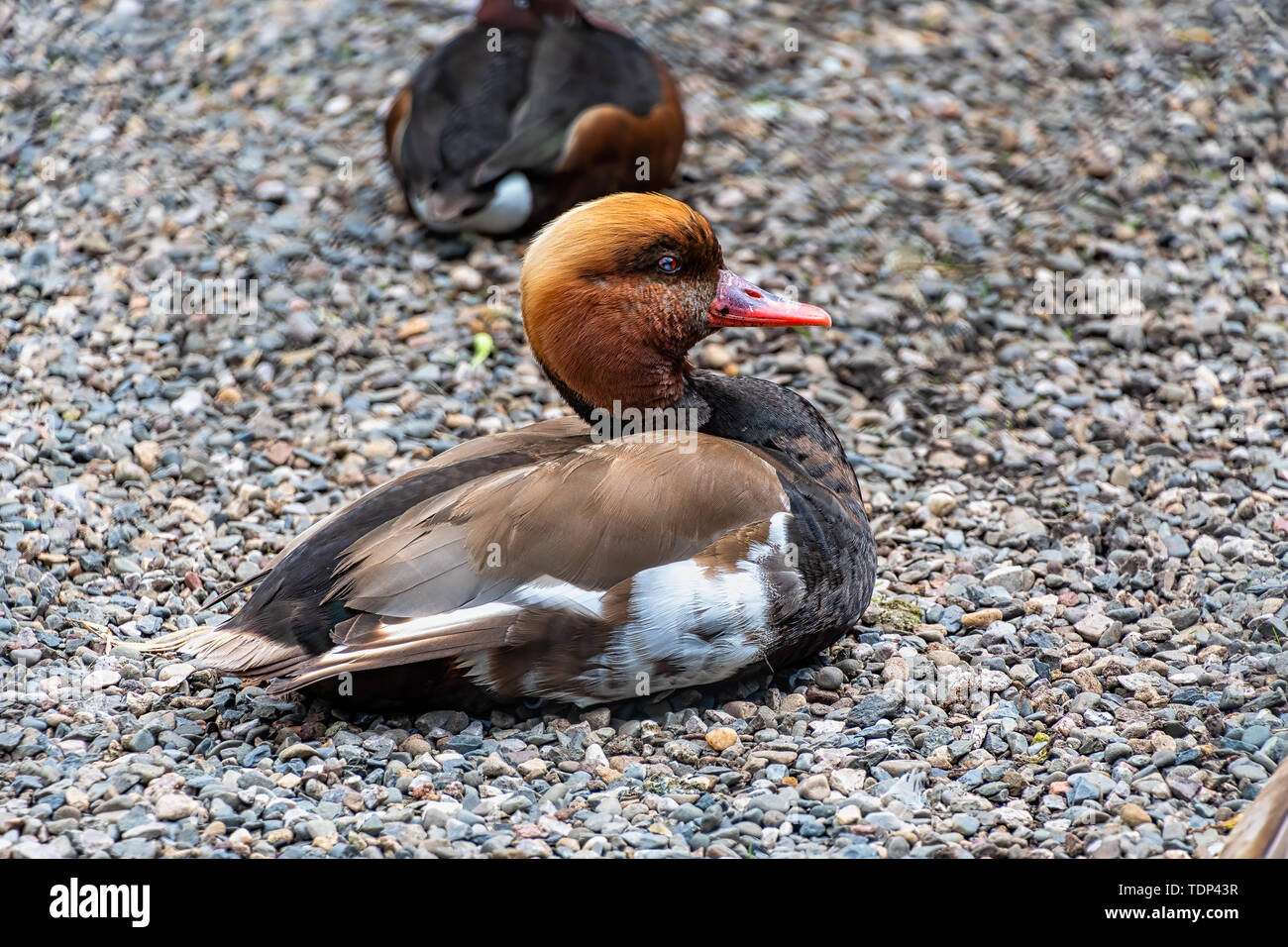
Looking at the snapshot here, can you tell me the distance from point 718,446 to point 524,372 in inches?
76.5

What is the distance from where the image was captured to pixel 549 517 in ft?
13.0

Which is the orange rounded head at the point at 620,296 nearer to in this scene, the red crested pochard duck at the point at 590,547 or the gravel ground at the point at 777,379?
the red crested pochard duck at the point at 590,547

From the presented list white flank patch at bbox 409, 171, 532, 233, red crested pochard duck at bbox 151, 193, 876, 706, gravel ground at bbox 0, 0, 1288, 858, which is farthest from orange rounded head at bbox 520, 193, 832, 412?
white flank patch at bbox 409, 171, 532, 233

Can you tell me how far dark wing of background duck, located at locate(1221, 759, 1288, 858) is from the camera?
3.11 m

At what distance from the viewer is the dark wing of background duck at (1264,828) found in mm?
3107

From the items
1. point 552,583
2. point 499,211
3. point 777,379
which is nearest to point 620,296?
point 552,583

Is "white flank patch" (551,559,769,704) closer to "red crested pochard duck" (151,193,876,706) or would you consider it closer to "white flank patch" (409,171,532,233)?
"red crested pochard duck" (151,193,876,706)

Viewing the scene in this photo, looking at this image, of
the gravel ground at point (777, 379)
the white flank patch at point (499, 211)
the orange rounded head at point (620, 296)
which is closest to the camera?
the gravel ground at point (777, 379)

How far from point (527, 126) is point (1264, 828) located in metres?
4.43

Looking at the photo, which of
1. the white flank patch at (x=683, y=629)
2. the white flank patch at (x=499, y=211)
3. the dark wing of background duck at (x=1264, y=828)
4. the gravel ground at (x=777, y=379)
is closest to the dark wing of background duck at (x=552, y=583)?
the white flank patch at (x=683, y=629)

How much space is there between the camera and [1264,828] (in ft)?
10.4
